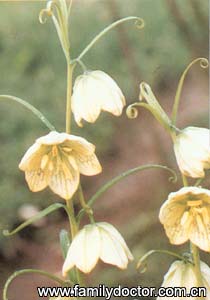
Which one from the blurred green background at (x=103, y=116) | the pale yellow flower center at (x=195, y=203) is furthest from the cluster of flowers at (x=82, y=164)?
the blurred green background at (x=103, y=116)

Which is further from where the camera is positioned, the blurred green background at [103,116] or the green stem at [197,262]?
the blurred green background at [103,116]

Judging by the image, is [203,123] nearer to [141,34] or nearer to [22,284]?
[141,34]

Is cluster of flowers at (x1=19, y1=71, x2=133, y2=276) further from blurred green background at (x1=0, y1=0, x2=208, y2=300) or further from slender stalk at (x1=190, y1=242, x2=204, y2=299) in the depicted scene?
blurred green background at (x1=0, y1=0, x2=208, y2=300)

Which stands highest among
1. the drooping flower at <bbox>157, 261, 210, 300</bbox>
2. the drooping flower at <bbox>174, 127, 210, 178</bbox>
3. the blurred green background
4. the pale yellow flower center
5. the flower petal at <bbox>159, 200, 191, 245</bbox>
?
the drooping flower at <bbox>174, 127, 210, 178</bbox>

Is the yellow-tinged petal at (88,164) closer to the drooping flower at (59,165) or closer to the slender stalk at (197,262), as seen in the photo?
the drooping flower at (59,165)

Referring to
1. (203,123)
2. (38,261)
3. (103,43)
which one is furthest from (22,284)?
(103,43)

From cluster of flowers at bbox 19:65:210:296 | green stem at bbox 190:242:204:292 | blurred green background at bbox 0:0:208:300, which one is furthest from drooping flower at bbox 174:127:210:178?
blurred green background at bbox 0:0:208:300

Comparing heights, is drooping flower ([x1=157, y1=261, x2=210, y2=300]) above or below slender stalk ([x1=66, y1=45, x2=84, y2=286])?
below
